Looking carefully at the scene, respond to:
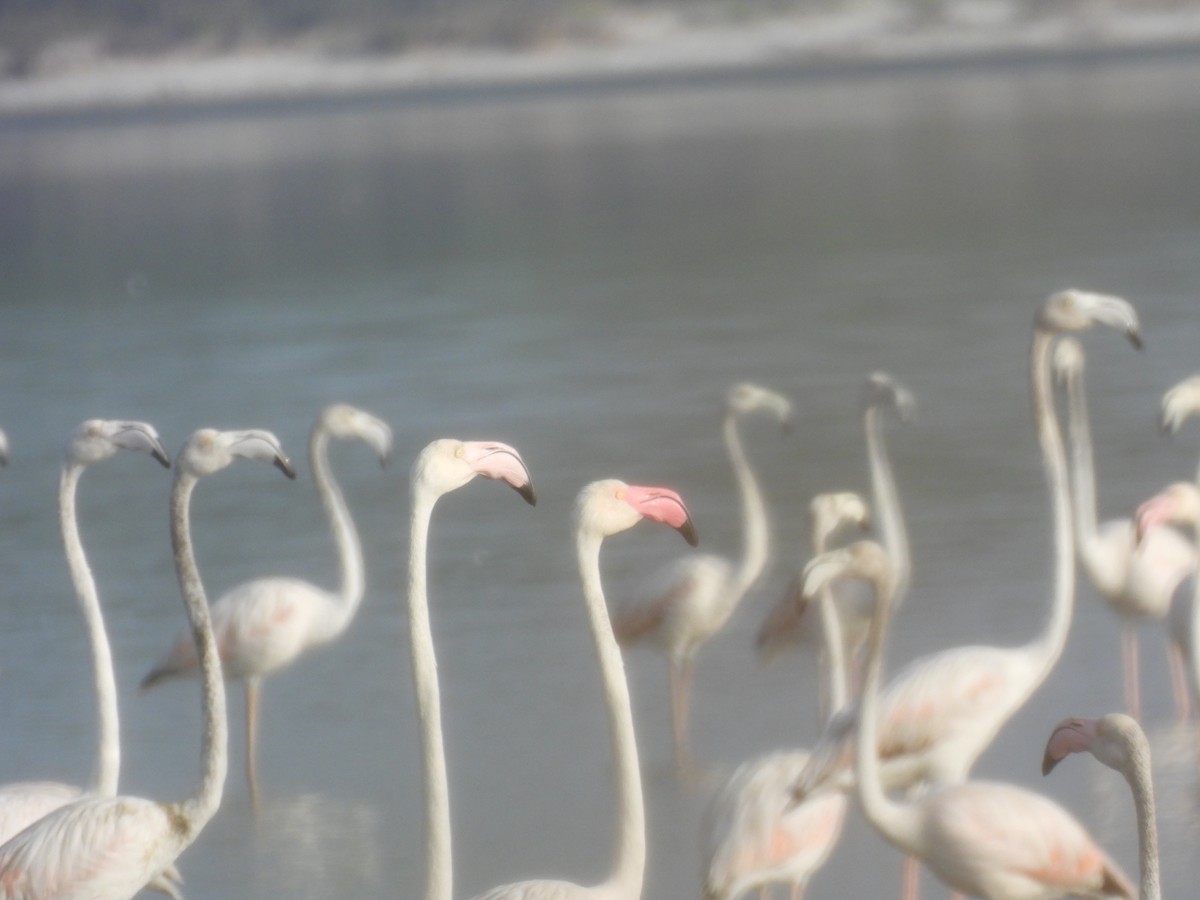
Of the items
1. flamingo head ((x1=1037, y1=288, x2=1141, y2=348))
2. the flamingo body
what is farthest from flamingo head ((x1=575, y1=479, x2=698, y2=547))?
flamingo head ((x1=1037, y1=288, x2=1141, y2=348))

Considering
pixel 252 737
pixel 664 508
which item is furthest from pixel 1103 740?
pixel 252 737

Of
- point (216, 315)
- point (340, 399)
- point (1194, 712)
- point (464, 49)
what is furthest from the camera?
point (464, 49)

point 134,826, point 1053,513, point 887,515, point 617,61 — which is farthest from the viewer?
point 617,61

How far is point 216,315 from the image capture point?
1644 centimetres

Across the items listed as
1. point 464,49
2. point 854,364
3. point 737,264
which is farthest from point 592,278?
point 464,49

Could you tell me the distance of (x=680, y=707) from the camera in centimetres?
A: 596

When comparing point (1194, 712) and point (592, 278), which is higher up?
point (592, 278)

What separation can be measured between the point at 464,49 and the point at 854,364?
41.7 m

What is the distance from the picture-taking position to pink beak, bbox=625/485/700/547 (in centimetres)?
376

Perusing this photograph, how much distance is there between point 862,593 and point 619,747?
1.83 meters

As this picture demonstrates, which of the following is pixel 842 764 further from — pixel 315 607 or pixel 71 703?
pixel 71 703

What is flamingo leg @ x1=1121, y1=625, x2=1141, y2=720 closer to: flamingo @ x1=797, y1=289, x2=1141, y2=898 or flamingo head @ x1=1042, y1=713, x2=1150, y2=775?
flamingo @ x1=797, y1=289, x2=1141, y2=898

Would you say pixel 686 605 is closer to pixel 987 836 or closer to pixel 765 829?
pixel 765 829

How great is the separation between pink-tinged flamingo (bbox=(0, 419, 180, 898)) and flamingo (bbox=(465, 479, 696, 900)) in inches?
39.2
